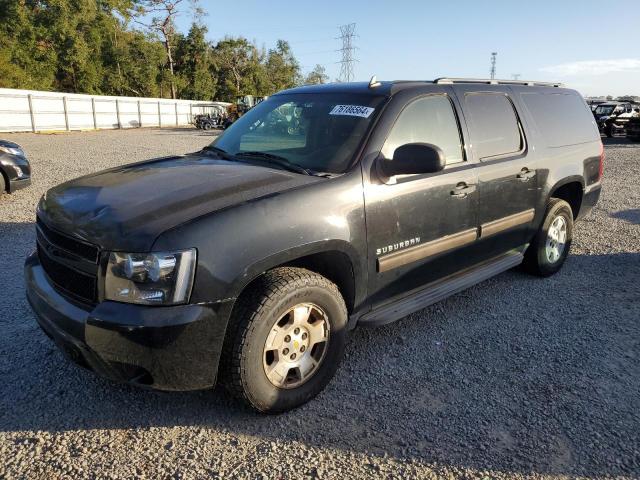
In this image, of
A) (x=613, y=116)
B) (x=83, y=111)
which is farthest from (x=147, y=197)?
(x=83, y=111)

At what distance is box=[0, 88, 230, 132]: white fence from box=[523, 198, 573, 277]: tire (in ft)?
101

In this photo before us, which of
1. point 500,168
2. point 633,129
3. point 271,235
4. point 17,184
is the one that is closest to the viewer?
point 271,235

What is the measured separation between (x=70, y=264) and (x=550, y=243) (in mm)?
4352

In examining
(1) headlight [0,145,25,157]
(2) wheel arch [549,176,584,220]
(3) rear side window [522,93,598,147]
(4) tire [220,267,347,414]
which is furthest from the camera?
(1) headlight [0,145,25,157]

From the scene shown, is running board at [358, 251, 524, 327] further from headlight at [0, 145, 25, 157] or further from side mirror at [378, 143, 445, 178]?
headlight at [0, 145, 25, 157]

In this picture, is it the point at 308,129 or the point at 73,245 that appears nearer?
the point at 73,245

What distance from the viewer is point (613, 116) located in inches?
989

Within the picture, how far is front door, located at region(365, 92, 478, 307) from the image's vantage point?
125 inches

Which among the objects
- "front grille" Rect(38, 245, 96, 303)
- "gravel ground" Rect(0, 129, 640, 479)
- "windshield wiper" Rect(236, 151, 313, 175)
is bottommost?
"gravel ground" Rect(0, 129, 640, 479)

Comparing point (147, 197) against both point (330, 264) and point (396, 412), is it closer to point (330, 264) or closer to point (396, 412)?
point (330, 264)

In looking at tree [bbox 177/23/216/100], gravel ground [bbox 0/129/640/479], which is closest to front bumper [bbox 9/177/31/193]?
gravel ground [bbox 0/129/640/479]

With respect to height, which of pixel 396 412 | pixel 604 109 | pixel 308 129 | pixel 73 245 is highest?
pixel 604 109

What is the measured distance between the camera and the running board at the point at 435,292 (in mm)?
3266

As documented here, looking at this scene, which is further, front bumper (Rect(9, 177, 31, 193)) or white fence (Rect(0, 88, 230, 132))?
white fence (Rect(0, 88, 230, 132))
